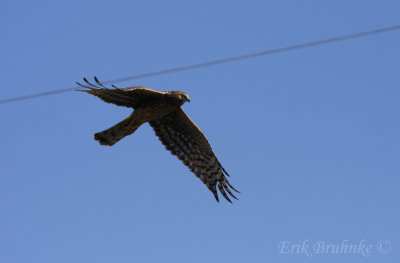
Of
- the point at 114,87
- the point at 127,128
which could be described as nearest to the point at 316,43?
the point at 114,87

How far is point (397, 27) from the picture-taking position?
18.2ft

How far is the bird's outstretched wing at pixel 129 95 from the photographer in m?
8.55

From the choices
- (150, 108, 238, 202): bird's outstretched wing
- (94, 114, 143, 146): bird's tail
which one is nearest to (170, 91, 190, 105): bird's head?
(94, 114, 143, 146): bird's tail

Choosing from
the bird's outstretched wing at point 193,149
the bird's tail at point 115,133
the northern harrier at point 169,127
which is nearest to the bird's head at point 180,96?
the northern harrier at point 169,127

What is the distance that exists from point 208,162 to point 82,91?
3363 millimetres

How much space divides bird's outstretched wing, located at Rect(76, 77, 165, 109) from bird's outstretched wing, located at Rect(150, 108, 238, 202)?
1153 mm

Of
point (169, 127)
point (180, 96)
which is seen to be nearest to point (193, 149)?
point (169, 127)

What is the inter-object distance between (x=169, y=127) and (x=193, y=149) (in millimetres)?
642

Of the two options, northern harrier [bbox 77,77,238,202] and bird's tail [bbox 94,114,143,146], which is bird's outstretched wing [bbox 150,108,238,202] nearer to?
northern harrier [bbox 77,77,238,202]

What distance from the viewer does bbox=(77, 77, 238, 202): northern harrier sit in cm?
893

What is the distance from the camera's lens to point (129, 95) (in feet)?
29.4

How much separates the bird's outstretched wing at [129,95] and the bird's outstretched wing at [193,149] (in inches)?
45.4

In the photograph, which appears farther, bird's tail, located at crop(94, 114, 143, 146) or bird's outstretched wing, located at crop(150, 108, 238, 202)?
bird's outstretched wing, located at crop(150, 108, 238, 202)

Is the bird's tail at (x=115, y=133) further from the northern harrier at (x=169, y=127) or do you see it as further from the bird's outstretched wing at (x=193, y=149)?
the bird's outstretched wing at (x=193, y=149)
